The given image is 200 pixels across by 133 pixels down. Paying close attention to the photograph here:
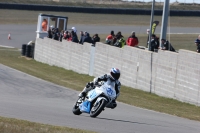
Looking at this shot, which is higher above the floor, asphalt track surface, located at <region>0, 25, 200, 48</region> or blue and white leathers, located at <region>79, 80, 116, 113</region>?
asphalt track surface, located at <region>0, 25, 200, 48</region>

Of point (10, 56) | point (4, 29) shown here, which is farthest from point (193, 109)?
point (4, 29)

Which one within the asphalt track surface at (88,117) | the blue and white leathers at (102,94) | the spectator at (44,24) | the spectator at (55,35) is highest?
the spectator at (44,24)

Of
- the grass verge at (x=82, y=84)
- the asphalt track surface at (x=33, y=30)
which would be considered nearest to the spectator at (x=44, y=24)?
the grass verge at (x=82, y=84)

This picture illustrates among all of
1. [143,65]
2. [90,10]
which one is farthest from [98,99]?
[90,10]

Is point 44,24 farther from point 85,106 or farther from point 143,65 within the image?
point 85,106

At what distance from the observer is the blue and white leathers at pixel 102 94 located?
1373 centimetres

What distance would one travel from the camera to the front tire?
44.6 ft

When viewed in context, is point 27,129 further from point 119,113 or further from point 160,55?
point 160,55

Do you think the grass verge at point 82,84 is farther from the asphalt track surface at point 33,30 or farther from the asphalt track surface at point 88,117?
the asphalt track surface at point 33,30

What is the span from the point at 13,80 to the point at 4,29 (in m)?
32.7

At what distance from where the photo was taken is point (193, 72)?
20.7 meters

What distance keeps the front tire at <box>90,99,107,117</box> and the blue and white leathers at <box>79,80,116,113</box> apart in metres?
0.09

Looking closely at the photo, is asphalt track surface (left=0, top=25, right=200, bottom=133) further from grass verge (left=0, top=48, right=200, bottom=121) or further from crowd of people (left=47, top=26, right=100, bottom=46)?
crowd of people (left=47, top=26, right=100, bottom=46)

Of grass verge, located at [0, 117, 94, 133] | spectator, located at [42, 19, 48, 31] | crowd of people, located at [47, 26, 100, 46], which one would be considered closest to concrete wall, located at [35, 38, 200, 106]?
crowd of people, located at [47, 26, 100, 46]
